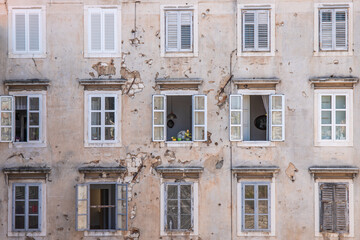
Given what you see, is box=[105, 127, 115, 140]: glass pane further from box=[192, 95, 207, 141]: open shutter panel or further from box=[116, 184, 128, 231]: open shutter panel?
box=[192, 95, 207, 141]: open shutter panel

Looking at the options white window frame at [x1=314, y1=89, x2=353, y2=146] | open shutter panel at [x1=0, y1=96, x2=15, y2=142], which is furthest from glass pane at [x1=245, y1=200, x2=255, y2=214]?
open shutter panel at [x1=0, y1=96, x2=15, y2=142]

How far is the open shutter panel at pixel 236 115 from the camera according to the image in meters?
14.5

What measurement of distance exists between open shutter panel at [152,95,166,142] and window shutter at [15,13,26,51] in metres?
4.61

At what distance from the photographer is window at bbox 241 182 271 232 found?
14500 millimetres

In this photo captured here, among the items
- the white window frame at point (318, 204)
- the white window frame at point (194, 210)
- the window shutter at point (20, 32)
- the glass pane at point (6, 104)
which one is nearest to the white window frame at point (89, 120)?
the white window frame at point (194, 210)

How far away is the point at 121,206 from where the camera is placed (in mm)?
14656

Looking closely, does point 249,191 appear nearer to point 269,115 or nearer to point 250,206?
point 250,206

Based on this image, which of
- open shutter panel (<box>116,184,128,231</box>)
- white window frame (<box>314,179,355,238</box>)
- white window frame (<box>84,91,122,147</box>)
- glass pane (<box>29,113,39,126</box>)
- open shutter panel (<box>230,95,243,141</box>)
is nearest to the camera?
white window frame (<box>314,179,355,238</box>)

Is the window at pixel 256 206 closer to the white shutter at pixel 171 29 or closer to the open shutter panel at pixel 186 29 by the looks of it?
the open shutter panel at pixel 186 29

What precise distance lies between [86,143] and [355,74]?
343 inches

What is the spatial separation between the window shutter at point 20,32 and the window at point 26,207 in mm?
4414

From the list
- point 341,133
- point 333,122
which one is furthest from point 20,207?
point 341,133

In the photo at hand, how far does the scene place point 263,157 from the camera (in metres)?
14.6

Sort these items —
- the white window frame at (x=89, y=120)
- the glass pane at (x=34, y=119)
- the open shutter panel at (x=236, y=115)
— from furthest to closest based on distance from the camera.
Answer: the glass pane at (x=34, y=119) < the white window frame at (x=89, y=120) < the open shutter panel at (x=236, y=115)
